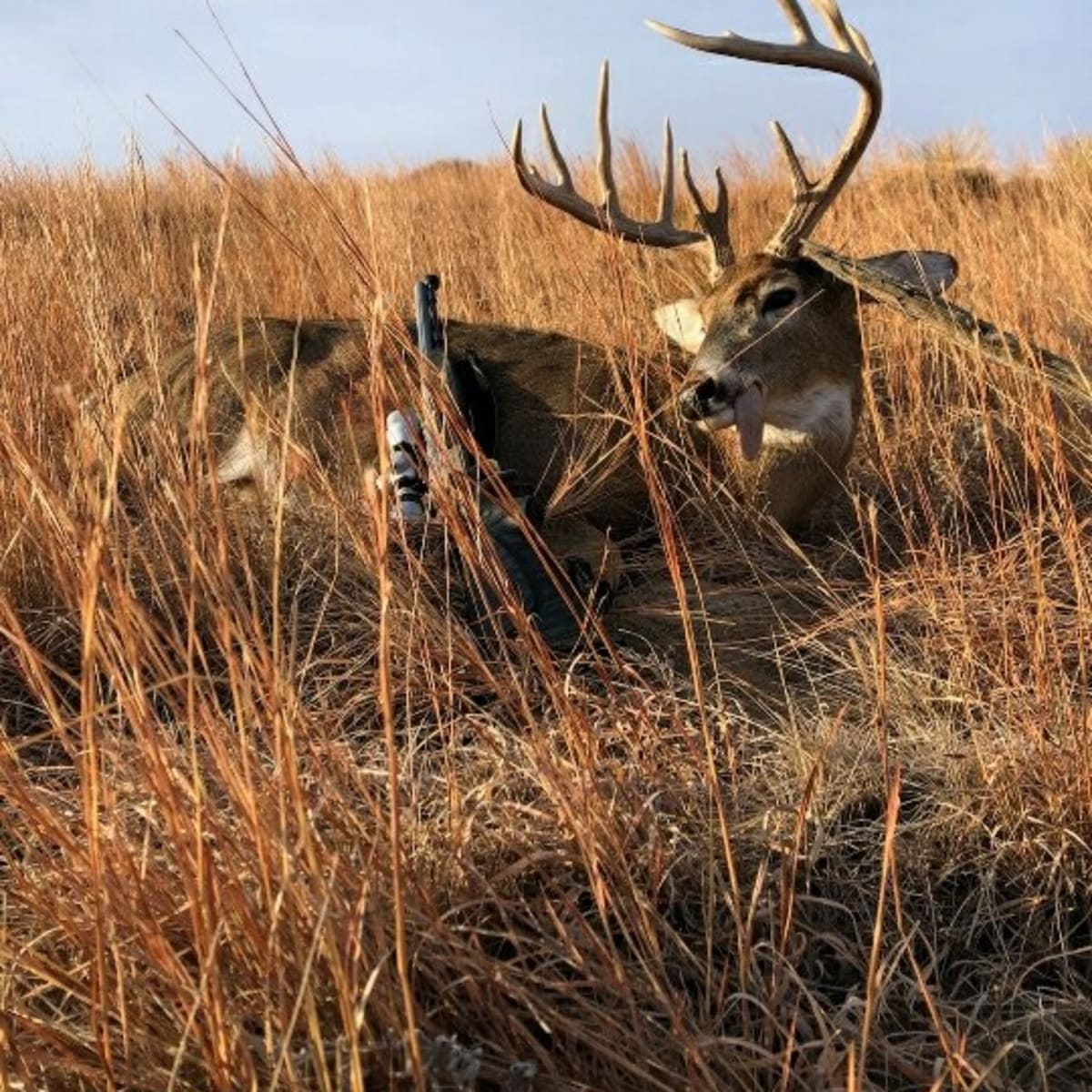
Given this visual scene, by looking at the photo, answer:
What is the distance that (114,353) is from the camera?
2031mm

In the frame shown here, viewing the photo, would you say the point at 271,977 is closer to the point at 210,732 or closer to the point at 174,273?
the point at 210,732

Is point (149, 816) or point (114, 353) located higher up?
point (114, 353)

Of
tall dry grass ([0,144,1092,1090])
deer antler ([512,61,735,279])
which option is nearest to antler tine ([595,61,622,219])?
deer antler ([512,61,735,279])

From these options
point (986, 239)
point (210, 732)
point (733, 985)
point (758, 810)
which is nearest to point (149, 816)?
point (210, 732)

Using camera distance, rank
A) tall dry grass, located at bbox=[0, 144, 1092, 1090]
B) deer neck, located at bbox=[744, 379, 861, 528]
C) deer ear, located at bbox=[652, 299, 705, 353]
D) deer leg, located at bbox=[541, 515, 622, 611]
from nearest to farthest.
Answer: tall dry grass, located at bbox=[0, 144, 1092, 1090], deer leg, located at bbox=[541, 515, 622, 611], deer neck, located at bbox=[744, 379, 861, 528], deer ear, located at bbox=[652, 299, 705, 353]

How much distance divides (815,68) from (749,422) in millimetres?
972

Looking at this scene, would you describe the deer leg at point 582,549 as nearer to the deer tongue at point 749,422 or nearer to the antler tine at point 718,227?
the deer tongue at point 749,422

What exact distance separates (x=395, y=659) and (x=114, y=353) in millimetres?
689

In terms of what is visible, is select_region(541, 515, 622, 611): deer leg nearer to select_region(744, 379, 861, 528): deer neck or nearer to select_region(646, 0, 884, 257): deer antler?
select_region(744, 379, 861, 528): deer neck

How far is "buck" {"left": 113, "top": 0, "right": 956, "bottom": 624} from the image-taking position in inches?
140

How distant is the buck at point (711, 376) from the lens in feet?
11.7

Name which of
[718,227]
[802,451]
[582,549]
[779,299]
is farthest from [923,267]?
[582,549]

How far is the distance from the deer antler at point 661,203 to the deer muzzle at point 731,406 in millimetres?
625

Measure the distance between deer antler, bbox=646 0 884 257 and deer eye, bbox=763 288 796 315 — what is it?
0.59ft
